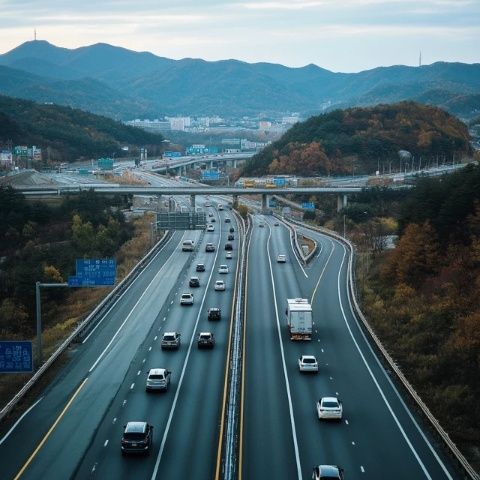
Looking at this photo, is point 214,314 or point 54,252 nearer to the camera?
point 214,314

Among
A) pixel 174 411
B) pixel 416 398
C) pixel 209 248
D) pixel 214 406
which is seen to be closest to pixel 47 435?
pixel 174 411

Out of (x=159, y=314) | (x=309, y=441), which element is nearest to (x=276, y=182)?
(x=159, y=314)

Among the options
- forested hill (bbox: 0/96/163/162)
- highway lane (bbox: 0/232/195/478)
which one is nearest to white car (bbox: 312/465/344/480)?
highway lane (bbox: 0/232/195/478)

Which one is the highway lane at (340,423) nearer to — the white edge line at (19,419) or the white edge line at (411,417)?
the white edge line at (411,417)

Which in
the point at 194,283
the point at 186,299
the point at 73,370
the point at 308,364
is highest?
the point at 308,364

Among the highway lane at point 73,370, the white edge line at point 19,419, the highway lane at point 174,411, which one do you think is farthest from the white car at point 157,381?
the white edge line at point 19,419

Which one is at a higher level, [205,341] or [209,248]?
[205,341]

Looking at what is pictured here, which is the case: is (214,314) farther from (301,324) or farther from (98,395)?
(98,395)

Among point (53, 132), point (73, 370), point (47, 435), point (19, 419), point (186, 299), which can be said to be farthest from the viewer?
point (53, 132)

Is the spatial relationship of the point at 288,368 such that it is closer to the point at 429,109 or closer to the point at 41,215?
the point at 41,215
